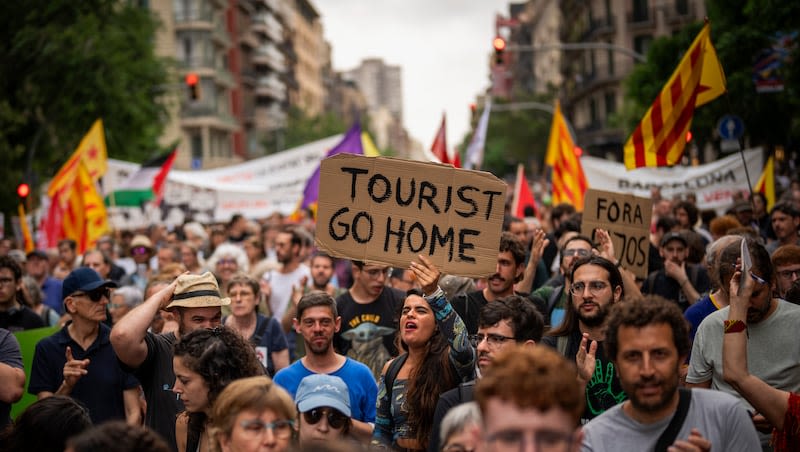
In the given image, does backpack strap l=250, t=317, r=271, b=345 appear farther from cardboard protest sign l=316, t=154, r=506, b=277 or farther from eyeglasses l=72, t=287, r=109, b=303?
cardboard protest sign l=316, t=154, r=506, b=277

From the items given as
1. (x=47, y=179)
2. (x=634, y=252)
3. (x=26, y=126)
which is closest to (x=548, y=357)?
(x=634, y=252)

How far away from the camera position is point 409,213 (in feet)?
18.4

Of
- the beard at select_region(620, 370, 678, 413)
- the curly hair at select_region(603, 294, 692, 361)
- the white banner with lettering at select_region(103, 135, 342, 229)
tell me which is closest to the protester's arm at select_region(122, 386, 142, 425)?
the curly hair at select_region(603, 294, 692, 361)

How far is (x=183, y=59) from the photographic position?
6381 centimetres

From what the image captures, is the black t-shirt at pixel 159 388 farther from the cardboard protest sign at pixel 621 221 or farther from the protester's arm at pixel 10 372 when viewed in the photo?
the cardboard protest sign at pixel 621 221

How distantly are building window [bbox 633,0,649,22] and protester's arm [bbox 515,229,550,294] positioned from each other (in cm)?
5775

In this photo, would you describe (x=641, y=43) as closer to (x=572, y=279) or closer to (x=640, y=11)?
(x=640, y=11)

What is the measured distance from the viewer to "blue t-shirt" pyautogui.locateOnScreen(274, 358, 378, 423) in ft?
18.1

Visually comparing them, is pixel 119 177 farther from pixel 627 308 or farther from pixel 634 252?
pixel 627 308

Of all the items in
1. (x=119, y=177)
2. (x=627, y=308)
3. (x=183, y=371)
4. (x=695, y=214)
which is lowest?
(x=183, y=371)

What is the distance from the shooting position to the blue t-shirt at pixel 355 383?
5.52 m

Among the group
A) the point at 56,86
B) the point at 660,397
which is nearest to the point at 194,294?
the point at 660,397

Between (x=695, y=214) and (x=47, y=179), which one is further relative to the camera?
(x=47, y=179)

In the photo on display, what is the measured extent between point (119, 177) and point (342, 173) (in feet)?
47.9
